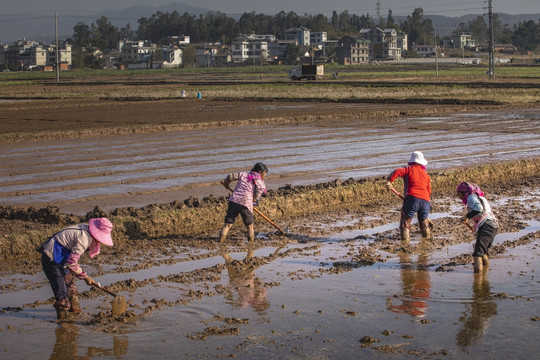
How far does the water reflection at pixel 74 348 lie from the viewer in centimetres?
623

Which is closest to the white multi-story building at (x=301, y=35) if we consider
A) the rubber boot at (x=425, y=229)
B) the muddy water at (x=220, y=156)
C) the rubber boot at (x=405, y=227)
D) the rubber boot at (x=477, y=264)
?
the muddy water at (x=220, y=156)

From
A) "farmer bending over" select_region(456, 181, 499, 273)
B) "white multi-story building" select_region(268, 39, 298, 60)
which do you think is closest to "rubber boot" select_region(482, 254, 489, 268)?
"farmer bending over" select_region(456, 181, 499, 273)

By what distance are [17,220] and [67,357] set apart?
5079 millimetres

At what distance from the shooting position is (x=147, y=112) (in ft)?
104

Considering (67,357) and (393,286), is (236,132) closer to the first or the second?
(393,286)

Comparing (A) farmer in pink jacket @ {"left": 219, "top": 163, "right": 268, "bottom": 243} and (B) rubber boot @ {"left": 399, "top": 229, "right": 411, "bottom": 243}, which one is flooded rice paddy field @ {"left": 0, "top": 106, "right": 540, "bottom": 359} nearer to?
(B) rubber boot @ {"left": 399, "top": 229, "right": 411, "bottom": 243}

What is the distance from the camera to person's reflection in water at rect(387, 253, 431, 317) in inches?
285

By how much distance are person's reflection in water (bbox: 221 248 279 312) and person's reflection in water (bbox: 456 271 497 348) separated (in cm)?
174

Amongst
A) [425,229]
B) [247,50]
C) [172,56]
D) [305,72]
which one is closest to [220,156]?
[425,229]

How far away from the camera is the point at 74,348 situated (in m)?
6.39

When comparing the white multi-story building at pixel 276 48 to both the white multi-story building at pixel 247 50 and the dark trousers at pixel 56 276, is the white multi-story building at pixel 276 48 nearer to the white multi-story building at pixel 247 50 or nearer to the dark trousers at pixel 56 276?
the white multi-story building at pixel 247 50

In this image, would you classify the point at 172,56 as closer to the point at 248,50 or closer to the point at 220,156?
the point at 248,50

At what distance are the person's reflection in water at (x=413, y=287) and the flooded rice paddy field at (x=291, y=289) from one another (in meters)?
0.02

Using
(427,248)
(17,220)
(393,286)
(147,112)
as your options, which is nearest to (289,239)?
(427,248)
